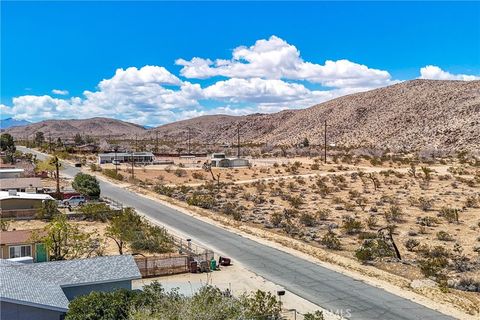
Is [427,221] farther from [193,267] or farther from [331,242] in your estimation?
[193,267]

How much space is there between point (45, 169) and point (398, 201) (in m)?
49.8

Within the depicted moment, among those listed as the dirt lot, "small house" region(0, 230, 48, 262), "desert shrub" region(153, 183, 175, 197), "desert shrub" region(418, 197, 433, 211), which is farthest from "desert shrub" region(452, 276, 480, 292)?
"desert shrub" region(153, 183, 175, 197)

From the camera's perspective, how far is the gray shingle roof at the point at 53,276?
1700 centimetres

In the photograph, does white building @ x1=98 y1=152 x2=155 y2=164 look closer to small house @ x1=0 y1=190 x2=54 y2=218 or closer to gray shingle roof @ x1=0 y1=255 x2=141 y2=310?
small house @ x1=0 y1=190 x2=54 y2=218

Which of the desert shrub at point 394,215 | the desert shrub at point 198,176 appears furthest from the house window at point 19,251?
the desert shrub at point 198,176

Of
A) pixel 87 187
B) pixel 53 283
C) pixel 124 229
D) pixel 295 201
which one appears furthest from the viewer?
pixel 87 187

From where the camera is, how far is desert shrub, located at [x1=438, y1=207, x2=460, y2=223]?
136 ft

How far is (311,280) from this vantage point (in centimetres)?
2683

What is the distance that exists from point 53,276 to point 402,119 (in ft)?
460

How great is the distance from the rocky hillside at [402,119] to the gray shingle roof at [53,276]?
4082 inches

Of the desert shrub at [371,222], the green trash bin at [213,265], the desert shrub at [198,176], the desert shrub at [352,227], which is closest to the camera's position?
the green trash bin at [213,265]

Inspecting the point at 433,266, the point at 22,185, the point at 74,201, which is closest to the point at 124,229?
the point at 74,201

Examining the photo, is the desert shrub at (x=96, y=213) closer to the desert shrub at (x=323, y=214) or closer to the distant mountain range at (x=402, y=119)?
the desert shrub at (x=323, y=214)

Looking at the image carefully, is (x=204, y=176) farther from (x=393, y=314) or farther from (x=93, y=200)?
(x=393, y=314)
